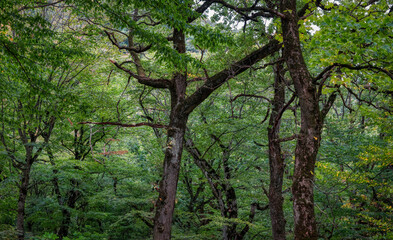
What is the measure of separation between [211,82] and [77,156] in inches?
361

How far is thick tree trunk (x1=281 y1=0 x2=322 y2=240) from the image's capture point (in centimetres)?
340

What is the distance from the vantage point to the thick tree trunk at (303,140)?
134 inches

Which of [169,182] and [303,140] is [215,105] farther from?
[303,140]

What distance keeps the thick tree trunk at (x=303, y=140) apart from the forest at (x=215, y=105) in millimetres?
15

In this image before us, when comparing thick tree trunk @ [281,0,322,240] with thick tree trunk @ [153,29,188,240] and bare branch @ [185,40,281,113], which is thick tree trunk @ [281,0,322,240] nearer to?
bare branch @ [185,40,281,113]

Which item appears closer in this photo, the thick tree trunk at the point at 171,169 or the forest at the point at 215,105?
the forest at the point at 215,105

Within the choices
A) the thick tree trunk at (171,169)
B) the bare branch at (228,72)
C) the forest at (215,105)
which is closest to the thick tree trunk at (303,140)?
the forest at (215,105)

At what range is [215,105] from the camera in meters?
11.4

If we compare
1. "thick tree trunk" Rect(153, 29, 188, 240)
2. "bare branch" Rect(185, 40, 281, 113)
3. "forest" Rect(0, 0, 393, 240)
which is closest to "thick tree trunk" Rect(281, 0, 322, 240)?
"forest" Rect(0, 0, 393, 240)

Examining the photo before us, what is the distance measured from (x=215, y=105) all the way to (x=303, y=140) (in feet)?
25.7

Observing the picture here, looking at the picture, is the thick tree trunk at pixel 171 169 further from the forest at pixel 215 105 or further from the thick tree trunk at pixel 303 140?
the thick tree trunk at pixel 303 140

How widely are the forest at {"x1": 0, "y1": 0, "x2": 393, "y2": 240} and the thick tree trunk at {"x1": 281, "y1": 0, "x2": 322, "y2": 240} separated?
2 cm

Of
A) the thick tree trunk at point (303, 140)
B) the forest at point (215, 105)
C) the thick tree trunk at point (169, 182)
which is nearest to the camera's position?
the thick tree trunk at point (303, 140)

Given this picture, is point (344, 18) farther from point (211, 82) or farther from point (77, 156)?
point (77, 156)
